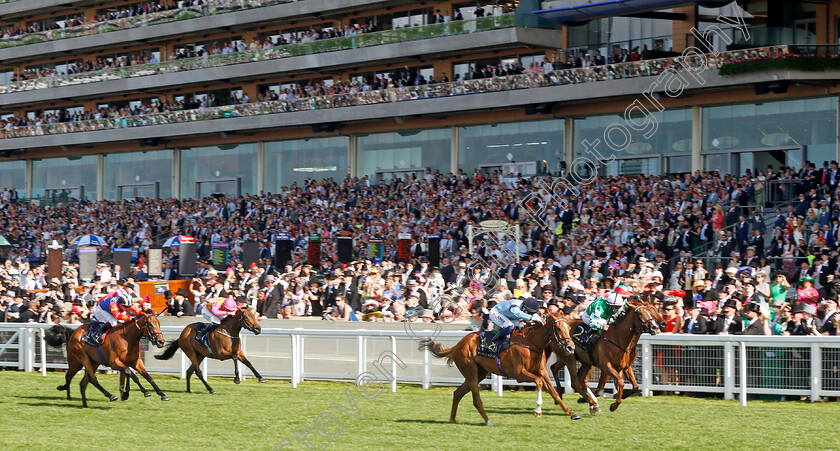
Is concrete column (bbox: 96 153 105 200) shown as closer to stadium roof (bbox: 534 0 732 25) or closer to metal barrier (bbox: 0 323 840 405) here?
stadium roof (bbox: 534 0 732 25)

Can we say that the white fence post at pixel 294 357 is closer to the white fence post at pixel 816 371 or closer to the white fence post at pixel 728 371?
the white fence post at pixel 728 371

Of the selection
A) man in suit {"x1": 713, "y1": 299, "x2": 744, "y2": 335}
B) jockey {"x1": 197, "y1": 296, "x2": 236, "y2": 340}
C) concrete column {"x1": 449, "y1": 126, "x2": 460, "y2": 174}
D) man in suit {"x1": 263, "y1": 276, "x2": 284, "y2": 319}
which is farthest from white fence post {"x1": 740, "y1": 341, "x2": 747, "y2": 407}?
concrete column {"x1": 449, "y1": 126, "x2": 460, "y2": 174}

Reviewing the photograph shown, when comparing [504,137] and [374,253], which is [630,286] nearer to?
[374,253]

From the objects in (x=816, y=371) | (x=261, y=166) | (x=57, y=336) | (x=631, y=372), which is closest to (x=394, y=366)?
(x=631, y=372)

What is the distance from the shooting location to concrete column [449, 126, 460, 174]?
3377cm

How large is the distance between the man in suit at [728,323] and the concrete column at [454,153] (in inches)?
808

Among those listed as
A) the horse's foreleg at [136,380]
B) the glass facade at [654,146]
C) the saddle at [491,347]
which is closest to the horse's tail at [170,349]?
the horse's foreleg at [136,380]

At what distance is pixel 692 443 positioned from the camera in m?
9.85

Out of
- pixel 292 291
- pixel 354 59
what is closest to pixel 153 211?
pixel 354 59

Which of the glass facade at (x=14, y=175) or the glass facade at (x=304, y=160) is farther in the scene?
the glass facade at (x=14, y=175)

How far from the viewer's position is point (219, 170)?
4119 cm

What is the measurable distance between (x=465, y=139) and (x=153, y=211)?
41.3ft

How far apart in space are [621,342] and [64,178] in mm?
39615

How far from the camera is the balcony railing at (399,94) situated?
26.5 m
